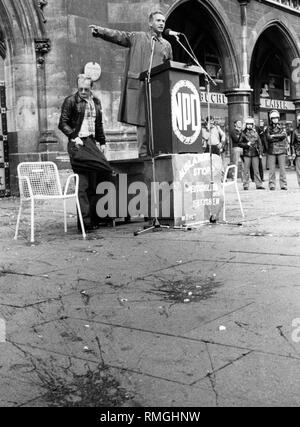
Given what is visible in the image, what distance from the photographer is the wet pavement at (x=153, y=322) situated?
273 centimetres

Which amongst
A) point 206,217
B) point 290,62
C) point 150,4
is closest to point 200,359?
point 206,217

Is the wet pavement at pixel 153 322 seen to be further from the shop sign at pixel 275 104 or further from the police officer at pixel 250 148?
the shop sign at pixel 275 104

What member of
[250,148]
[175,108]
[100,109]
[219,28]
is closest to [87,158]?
[100,109]

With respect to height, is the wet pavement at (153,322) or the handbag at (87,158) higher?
the handbag at (87,158)

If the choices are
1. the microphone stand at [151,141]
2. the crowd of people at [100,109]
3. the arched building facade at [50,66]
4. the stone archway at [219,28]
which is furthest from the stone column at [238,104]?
the microphone stand at [151,141]

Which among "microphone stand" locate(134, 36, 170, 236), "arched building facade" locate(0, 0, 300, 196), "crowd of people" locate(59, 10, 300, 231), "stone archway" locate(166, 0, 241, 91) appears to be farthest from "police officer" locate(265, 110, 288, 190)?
"microphone stand" locate(134, 36, 170, 236)

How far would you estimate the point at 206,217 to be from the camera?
812 cm

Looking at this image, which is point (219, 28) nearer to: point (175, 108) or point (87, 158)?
point (175, 108)

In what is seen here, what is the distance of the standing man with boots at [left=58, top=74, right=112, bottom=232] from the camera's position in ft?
25.3

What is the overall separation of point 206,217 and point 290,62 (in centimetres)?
1703

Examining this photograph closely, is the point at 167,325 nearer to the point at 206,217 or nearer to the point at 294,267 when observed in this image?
the point at 294,267

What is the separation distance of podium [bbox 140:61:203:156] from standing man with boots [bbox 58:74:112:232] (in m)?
0.73

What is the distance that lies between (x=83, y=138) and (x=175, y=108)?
3.96 ft

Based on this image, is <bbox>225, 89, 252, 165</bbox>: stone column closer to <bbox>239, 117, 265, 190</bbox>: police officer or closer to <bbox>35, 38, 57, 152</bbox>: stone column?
<bbox>239, 117, 265, 190</bbox>: police officer
